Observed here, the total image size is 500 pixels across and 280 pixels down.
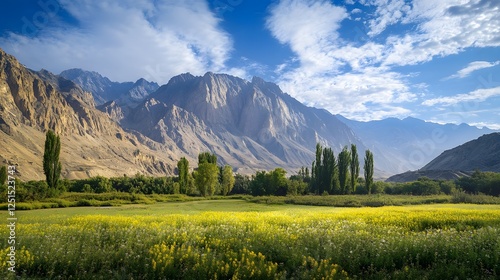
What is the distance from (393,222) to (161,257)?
540 inches

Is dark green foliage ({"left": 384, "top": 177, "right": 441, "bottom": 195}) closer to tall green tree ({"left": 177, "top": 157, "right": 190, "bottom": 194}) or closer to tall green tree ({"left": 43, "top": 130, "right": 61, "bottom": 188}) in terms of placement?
tall green tree ({"left": 177, "top": 157, "right": 190, "bottom": 194})

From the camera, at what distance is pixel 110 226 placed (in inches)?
641

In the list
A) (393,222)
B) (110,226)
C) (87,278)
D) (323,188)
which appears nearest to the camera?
(87,278)

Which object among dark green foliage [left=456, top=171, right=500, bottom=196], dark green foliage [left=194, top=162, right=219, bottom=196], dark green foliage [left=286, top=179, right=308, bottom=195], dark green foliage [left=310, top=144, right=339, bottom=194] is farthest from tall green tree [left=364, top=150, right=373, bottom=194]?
dark green foliage [left=194, top=162, right=219, bottom=196]

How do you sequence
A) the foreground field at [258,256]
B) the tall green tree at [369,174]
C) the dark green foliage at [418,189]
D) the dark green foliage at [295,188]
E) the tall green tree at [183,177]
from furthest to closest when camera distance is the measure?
the tall green tree at [183,177], the tall green tree at [369,174], the dark green foliage at [295,188], the dark green foliage at [418,189], the foreground field at [258,256]

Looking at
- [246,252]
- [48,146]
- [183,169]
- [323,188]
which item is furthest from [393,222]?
[183,169]

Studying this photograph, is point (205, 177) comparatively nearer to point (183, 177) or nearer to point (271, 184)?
point (183, 177)

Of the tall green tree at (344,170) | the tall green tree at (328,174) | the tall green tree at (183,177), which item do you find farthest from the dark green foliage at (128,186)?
the tall green tree at (344,170)

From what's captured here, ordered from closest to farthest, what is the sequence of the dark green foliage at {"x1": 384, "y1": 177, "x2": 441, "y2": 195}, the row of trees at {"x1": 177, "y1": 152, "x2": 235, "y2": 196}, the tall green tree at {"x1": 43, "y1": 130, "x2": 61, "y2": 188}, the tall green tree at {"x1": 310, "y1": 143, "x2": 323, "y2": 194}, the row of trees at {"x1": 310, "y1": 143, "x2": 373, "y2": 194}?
the tall green tree at {"x1": 43, "y1": 130, "x2": 61, "y2": 188} → the row of trees at {"x1": 177, "y1": 152, "x2": 235, "y2": 196} → the dark green foliage at {"x1": 384, "y1": 177, "x2": 441, "y2": 195} → the row of trees at {"x1": 310, "y1": 143, "x2": 373, "y2": 194} → the tall green tree at {"x1": 310, "y1": 143, "x2": 323, "y2": 194}

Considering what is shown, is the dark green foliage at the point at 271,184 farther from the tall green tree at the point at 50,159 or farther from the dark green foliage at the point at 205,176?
the tall green tree at the point at 50,159

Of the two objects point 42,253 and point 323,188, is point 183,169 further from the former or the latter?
point 42,253

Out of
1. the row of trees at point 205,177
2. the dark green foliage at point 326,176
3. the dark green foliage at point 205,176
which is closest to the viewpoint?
the dark green foliage at point 205,176

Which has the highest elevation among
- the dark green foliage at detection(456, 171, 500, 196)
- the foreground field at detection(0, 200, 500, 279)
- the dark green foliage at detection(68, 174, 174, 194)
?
the dark green foliage at detection(456, 171, 500, 196)

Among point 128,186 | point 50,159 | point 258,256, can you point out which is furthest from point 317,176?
point 258,256
